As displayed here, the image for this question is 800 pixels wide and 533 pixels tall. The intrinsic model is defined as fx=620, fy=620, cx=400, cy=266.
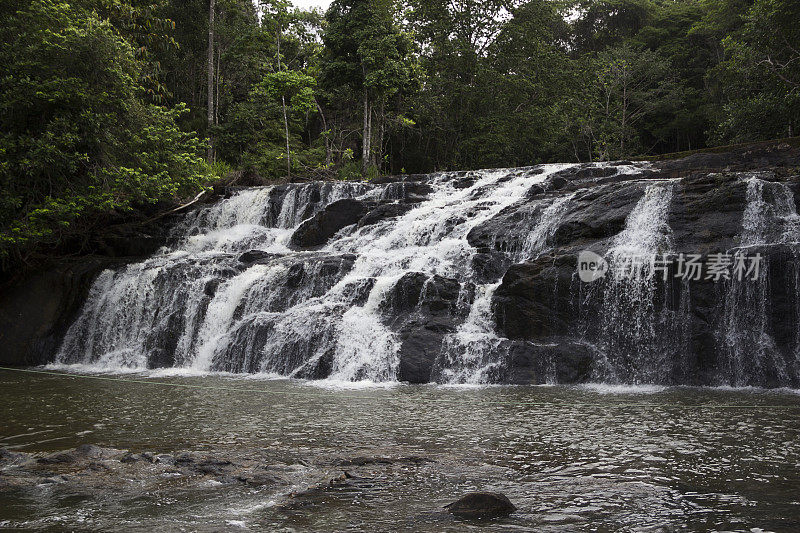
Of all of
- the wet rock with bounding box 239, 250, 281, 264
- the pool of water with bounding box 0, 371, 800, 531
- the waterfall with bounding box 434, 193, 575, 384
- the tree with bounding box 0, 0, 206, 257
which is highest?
the tree with bounding box 0, 0, 206, 257

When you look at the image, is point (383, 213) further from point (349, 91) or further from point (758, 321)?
point (349, 91)

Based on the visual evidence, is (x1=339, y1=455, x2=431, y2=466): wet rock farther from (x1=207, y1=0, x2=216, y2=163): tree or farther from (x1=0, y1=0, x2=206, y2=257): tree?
(x1=207, y1=0, x2=216, y2=163): tree

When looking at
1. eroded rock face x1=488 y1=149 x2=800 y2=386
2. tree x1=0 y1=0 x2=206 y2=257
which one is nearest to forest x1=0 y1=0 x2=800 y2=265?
tree x1=0 y1=0 x2=206 y2=257

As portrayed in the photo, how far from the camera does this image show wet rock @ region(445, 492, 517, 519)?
3.89 metres

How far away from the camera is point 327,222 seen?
57.1 feet

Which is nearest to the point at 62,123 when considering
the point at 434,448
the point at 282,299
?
the point at 282,299

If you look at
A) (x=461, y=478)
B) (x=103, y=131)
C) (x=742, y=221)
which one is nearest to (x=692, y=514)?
(x=461, y=478)

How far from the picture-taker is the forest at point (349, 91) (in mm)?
14148

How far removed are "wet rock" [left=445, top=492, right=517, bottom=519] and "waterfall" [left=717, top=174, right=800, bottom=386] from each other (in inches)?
292

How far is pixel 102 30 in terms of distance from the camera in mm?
14289

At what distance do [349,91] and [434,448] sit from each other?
2331cm

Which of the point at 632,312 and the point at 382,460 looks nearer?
the point at 382,460

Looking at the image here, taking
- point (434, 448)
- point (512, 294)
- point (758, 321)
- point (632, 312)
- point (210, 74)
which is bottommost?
point (434, 448)

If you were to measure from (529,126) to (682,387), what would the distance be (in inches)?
805
